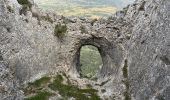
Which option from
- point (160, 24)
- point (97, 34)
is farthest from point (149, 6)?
point (97, 34)

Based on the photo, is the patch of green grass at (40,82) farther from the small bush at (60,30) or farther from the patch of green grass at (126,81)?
the patch of green grass at (126,81)

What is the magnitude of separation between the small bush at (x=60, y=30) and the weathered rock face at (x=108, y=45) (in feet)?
2.24

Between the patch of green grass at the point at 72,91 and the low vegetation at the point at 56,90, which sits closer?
the low vegetation at the point at 56,90

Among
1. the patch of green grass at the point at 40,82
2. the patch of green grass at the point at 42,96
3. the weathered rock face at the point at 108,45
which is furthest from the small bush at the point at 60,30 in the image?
the patch of green grass at the point at 42,96

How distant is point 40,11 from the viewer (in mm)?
65188

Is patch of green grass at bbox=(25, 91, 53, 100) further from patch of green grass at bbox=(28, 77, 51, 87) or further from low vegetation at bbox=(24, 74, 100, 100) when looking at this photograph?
patch of green grass at bbox=(28, 77, 51, 87)

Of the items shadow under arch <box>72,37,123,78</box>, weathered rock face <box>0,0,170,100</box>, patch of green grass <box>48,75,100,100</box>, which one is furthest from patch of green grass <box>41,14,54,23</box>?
patch of green grass <box>48,75,100,100</box>

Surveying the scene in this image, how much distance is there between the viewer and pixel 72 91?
5994 centimetres

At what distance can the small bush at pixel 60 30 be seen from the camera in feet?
220

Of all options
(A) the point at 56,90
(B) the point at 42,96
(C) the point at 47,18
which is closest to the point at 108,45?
(C) the point at 47,18

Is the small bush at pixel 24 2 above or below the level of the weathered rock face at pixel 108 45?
above

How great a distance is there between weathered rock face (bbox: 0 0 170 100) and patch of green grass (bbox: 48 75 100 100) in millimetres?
2726

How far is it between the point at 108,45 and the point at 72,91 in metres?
→ 15.5

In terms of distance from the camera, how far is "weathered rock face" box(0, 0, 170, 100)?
48406 mm
